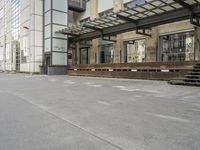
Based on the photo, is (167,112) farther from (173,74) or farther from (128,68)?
(128,68)

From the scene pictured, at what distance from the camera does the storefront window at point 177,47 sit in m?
18.7

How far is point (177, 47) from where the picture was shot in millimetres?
19797

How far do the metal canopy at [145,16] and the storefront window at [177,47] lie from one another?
315 centimetres

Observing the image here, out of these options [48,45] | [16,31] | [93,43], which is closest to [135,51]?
[93,43]

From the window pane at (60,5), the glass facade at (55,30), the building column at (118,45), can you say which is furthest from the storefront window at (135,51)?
the window pane at (60,5)

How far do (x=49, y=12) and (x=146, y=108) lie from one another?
26.9 metres

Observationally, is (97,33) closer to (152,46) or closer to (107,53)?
(107,53)

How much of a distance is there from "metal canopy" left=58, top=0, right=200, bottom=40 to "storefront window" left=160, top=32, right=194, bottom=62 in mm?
3145

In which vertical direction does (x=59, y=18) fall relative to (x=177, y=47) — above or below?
above

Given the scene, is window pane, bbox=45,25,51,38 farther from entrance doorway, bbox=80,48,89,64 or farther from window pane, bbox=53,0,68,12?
entrance doorway, bbox=80,48,89,64

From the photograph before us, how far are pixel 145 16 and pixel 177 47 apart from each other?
174 inches

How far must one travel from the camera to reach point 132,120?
15.7ft

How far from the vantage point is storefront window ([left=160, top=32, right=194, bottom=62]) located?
18703 millimetres

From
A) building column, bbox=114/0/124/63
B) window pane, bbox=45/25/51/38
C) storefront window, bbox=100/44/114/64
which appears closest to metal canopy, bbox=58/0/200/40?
building column, bbox=114/0/124/63
